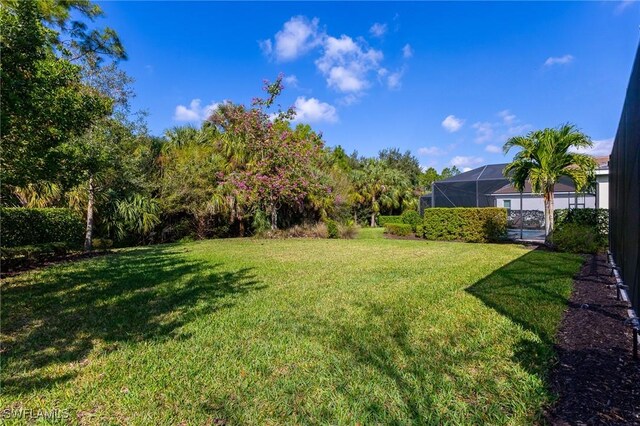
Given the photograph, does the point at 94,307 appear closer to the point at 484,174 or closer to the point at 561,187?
the point at 484,174

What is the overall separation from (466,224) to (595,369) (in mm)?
10911

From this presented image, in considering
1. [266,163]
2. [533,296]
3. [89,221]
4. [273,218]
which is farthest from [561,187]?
[89,221]

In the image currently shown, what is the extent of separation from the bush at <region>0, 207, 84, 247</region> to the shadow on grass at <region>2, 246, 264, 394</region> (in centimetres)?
188

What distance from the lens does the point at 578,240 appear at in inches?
354

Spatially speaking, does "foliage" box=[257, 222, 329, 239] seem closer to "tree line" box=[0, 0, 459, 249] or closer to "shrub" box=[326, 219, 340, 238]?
"shrub" box=[326, 219, 340, 238]

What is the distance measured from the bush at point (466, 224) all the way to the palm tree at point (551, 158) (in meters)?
1.87

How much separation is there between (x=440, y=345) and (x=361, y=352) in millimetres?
762

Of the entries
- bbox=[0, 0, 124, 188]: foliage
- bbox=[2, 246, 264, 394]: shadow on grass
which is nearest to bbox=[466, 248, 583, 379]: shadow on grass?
bbox=[2, 246, 264, 394]: shadow on grass

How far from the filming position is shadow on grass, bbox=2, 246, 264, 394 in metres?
2.98

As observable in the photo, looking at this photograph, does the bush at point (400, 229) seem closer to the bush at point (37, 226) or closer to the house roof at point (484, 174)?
the house roof at point (484, 174)

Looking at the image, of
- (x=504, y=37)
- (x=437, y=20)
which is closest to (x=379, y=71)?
(x=437, y=20)

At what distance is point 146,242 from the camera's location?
47.7 ft

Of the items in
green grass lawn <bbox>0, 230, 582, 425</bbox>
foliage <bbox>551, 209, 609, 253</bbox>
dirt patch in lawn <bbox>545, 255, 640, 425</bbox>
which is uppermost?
foliage <bbox>551, 209, 609, 253</bbox>

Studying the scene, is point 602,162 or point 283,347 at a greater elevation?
point 602,162
